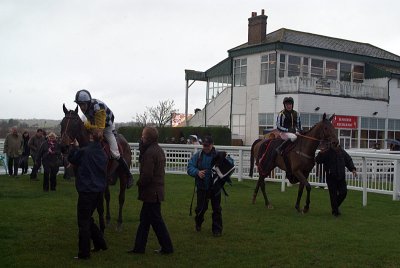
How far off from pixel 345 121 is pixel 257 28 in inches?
364

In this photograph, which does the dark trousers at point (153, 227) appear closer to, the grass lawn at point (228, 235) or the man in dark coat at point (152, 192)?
the man in dark coat at point (152, 192)

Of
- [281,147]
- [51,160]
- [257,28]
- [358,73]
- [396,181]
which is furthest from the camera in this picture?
[358,73]

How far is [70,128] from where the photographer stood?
7816mm

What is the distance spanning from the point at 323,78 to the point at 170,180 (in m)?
19.9

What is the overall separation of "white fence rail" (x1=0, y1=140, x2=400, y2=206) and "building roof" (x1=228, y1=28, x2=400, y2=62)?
16.5m

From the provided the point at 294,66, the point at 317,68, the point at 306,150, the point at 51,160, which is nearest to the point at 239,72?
the point at 294,66

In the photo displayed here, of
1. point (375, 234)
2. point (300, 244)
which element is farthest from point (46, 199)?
point (375, 234)

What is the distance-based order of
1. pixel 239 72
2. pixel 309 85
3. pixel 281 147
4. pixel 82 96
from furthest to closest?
pixel 239 72 < pixel 309 85 < pixel 281 147 < pixel 82 96

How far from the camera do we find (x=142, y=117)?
54250 millimetres

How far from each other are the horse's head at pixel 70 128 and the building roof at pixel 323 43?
28.3 m

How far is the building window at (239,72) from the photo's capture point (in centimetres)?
3828

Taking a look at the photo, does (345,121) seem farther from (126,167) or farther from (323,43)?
(126,167)

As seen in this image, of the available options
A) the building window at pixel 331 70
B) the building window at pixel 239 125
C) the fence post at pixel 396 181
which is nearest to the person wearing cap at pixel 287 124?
the fence post at pixel 396 181

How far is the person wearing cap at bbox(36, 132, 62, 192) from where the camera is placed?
581 inches
